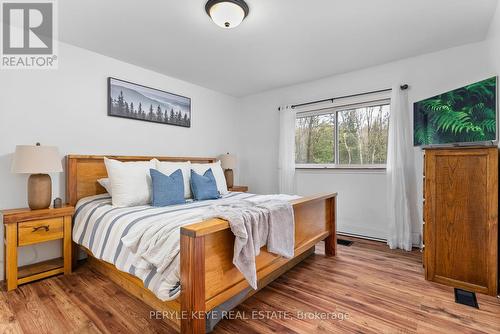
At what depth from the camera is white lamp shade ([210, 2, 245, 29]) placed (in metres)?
1.90

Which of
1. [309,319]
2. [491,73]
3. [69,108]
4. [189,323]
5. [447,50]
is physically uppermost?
[447,50]

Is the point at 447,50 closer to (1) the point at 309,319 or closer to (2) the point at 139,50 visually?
(1) the point at 309,319

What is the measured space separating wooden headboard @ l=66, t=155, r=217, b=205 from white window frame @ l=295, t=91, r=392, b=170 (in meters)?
2.72

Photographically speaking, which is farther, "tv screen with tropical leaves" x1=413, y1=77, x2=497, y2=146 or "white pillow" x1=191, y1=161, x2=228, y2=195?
"white pillow" x1=191, y1=161, x2=228, y2=195

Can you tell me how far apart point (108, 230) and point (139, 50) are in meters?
1.98

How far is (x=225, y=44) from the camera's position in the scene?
2.68 m

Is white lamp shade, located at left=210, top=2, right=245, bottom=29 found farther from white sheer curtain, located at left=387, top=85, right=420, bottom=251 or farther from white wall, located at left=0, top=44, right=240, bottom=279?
white sheer curtain, located at left=387, top=85, right=420, bottom=251

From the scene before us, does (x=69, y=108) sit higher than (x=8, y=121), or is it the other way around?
(x=69, y=108)

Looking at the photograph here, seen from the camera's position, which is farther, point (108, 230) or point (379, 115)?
point (379, 115)

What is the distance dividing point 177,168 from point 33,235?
1.36 meters

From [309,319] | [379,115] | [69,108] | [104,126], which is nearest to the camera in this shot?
[309,319]

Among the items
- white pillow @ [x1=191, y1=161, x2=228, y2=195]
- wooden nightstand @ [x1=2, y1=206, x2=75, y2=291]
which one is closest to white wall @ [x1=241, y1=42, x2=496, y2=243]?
white pillow @ [x1=191, y1=161, x2=228, y2=195]

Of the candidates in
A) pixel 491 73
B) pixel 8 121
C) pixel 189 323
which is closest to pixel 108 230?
pixel 189 323

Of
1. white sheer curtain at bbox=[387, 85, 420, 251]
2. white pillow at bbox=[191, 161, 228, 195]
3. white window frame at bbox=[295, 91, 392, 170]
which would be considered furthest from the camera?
white window frame at bbox=[295, 91, 392, 170]
